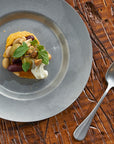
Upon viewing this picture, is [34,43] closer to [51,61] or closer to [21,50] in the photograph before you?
[21,50]

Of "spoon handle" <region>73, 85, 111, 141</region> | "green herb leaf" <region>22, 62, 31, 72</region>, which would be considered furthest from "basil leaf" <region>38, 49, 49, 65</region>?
"spoon handle" <region>73, 85, 111, 141</region>

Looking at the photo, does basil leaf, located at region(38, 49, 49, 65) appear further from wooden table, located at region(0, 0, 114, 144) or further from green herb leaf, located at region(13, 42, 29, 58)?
wooden table, located at region(0, 0, 114, 144)

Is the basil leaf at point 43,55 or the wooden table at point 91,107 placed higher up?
the basil leaf at point 43,55

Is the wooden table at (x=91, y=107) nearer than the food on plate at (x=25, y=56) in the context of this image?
No

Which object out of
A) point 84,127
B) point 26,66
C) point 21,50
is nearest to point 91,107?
point 84,127

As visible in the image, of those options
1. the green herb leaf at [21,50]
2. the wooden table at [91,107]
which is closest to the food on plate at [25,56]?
the green herb leaf at [21,50]

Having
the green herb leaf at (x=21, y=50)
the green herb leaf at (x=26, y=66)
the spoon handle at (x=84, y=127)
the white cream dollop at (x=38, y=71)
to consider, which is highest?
the green herb leaf at (x=21, y=50)

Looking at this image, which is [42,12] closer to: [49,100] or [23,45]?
[23,45]

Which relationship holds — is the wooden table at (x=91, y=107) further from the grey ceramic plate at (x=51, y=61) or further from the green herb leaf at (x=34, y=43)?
the green herb leaf at (x=34, y=43)
